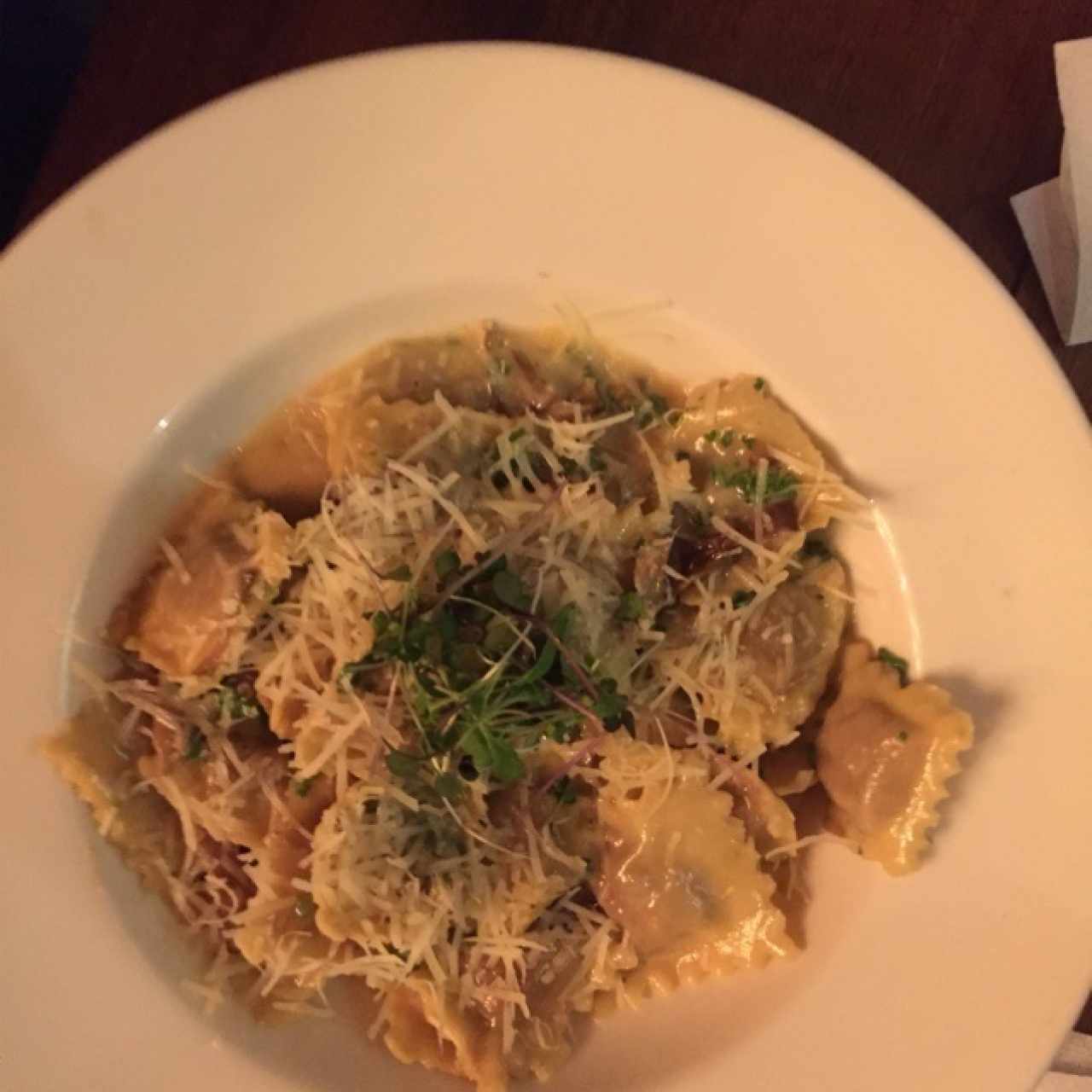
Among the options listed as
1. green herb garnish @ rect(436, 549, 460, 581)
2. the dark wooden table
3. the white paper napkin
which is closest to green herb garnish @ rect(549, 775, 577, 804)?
green herb garnish @ rect(436, 549, 460, 581)

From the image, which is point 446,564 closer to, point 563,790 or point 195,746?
point 563,790

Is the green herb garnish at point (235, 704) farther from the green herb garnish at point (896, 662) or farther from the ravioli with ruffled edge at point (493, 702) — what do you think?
the green herb garnish at point (896, 662)

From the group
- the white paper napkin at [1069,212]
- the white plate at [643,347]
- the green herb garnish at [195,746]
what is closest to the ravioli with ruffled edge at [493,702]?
the green herb garnish at [195,746]

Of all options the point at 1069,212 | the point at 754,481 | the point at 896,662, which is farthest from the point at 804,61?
the point at 896,662

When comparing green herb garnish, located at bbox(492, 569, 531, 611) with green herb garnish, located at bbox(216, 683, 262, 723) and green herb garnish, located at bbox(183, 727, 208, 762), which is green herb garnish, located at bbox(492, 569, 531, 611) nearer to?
green herb garnish, located at bbox(216, 683, 262, 723)

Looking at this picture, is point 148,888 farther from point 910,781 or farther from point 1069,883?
point 1069,883

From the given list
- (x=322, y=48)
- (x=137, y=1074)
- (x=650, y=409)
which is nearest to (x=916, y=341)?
(x=650, y=409)
